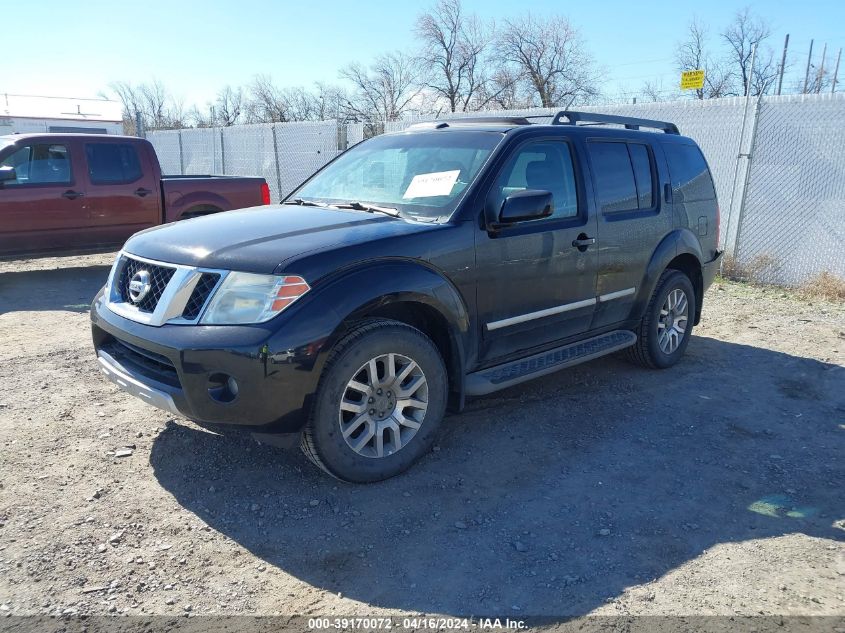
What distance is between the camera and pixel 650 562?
3.02 m

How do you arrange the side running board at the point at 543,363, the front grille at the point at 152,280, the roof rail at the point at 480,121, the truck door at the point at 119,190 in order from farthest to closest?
the truck door at the point at 119,190 → the roof rail at the point at 480,121 → the side running board at the point at 543,363 → the front grille at the point at 152,280

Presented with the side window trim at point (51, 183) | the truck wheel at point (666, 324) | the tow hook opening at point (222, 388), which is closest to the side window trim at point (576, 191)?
the truck wheel at point (666, 324)

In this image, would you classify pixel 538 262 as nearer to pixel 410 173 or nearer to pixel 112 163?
pixel 410 173

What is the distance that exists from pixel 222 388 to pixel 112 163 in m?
7.10

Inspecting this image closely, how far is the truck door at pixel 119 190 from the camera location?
890 cm

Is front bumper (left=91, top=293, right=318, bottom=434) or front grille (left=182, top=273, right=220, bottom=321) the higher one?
front grille (left=182, top=273, right=220, bottom=321)

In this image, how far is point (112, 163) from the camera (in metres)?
9.07

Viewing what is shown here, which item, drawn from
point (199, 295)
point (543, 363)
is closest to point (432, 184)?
point (543, 363)

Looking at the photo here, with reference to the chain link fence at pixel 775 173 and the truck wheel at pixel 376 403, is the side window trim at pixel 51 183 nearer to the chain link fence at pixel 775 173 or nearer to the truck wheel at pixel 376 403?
the chain link fence at pixel 775 173

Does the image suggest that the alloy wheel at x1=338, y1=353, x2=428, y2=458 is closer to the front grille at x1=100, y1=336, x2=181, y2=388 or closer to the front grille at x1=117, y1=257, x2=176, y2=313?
the front grille at x1=100, y1=336, x2=181, y2=388

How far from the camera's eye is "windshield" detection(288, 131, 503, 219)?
4105 mm

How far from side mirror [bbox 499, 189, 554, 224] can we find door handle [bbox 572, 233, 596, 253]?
24.7 inches

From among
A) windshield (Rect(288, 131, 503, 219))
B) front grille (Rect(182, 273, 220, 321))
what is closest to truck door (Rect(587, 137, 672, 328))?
windshield (Rect(288, 131, 503, 219))

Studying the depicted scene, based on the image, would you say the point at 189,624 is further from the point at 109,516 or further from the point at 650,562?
the point at 650,562
